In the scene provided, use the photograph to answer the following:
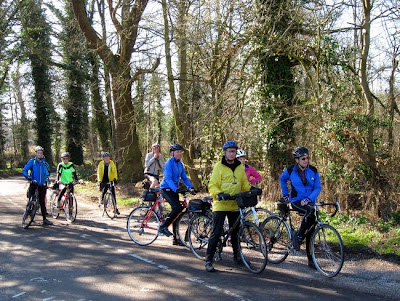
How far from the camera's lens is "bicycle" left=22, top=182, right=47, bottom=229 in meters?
10.3

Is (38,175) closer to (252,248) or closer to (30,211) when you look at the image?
(30,211)

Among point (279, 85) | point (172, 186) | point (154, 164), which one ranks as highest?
point (279, 85)

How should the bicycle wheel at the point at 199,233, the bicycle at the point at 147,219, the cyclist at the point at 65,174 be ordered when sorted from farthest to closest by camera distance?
the cyclist at the point at 65,174
the bicycle at the point at 147,219
the bicycle wheel at the point at 199,233

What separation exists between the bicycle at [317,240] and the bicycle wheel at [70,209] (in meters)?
6.23

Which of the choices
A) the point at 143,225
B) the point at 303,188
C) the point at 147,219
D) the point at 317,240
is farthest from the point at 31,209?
the point at 317,240

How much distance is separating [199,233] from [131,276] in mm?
1724

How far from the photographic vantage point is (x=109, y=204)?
12.0 meters

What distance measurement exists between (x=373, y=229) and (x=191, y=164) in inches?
314

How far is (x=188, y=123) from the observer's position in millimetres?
14789

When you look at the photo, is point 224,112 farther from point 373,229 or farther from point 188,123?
point 373,229

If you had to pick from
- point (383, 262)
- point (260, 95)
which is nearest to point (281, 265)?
point (383, 262)

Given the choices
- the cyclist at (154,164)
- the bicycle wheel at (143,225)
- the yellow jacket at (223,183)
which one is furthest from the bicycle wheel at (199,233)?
the cyclist at (154,164)

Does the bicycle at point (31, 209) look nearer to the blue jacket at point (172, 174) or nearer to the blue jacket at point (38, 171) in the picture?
the blue jacket at point (38, 171)

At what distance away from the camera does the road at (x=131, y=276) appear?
533 cm
